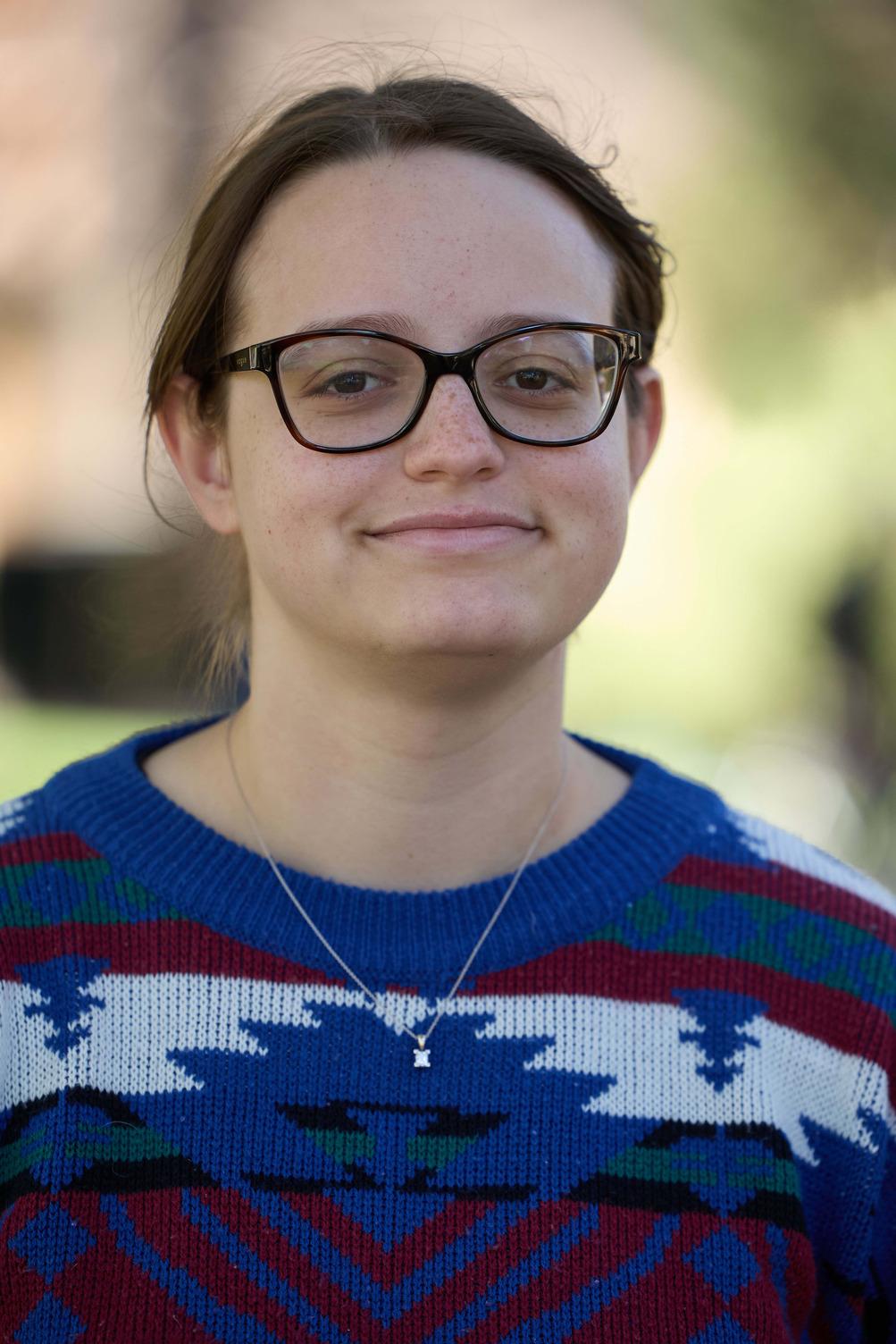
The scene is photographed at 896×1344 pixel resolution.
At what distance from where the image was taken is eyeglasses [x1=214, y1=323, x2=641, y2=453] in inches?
62.4

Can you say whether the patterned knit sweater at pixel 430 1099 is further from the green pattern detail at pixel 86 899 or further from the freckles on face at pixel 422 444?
the freckles on face at pixel 422 444

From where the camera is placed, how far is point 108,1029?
1600mm

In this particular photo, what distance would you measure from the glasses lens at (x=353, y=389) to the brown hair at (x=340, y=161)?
0.20 m

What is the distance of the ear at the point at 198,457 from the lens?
1.86 meters

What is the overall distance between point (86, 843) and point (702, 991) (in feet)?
2.70

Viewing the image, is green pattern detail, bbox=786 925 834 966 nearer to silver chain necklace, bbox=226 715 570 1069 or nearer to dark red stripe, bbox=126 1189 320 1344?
silver chain necklace, bbox=226 715 570 1069

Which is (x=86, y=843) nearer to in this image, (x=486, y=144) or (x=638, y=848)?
(x=638, y=848)

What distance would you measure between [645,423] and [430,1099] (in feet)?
3.38

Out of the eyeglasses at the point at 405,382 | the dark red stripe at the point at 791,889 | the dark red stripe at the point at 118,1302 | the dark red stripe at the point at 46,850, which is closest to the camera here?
the dark red stripe at the point at 118,1302

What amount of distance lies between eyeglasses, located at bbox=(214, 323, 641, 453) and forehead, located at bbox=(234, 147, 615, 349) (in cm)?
4

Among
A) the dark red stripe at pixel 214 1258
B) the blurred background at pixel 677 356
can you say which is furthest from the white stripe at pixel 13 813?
the blurred background at pixel 677 356

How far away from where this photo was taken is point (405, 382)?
5.25 feet

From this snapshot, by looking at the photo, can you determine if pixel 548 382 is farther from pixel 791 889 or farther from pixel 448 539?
pixel 791 889

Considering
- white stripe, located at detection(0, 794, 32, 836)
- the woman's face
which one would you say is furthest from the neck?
white stripe, located at detection(0, 794, 32, 836)
